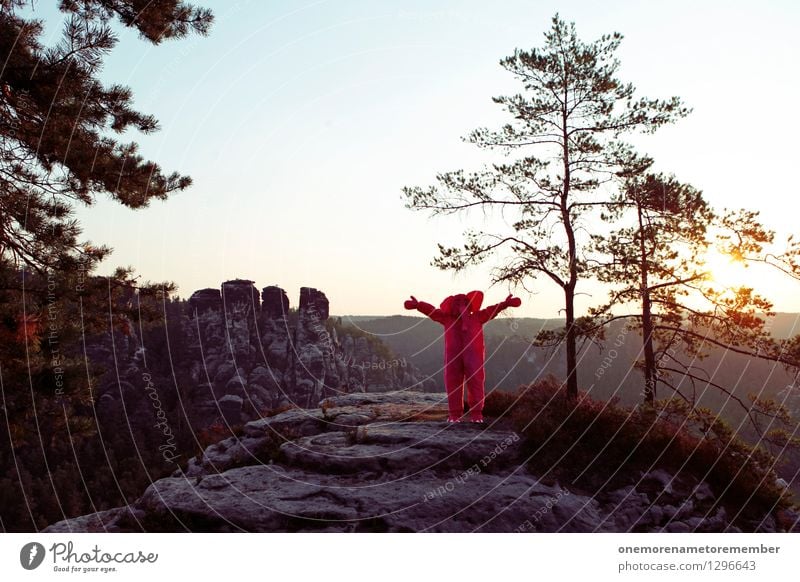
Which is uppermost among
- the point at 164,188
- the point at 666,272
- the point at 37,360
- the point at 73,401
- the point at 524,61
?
the point at 524,61

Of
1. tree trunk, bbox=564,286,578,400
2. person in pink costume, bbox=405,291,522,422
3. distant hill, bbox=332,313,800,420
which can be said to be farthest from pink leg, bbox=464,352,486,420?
distant hill, bbox=332,313,800,420

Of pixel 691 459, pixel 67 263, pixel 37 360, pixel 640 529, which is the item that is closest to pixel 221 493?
pixel 37 360

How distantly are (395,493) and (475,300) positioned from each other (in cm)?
419

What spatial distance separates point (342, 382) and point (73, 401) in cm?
10221

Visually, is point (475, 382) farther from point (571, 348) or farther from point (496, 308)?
point (571, 348)

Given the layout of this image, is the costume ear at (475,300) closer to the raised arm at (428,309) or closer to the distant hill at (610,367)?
the raised arm at (428,309)

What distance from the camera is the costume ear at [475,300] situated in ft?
41.8

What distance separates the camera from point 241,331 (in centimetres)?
11000

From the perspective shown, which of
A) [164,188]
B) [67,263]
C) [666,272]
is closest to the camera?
[67,263]

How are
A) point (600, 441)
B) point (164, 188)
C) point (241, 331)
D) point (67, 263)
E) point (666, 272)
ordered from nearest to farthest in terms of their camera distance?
1. point (67, 263)
2. point (164, 188)
3. point (600, 441)
4. point (666, 272)
5. point (241, 331)

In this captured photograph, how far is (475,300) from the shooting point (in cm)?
1278

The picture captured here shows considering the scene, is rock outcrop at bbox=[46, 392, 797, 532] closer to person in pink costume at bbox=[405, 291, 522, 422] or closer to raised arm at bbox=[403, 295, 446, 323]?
person in pink costume at bbox=[405, 291, 522, 422]

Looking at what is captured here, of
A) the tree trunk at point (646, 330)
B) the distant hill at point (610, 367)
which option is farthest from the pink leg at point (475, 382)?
the distant hill at point (610, 367)

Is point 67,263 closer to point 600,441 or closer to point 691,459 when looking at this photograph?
point 600,441
